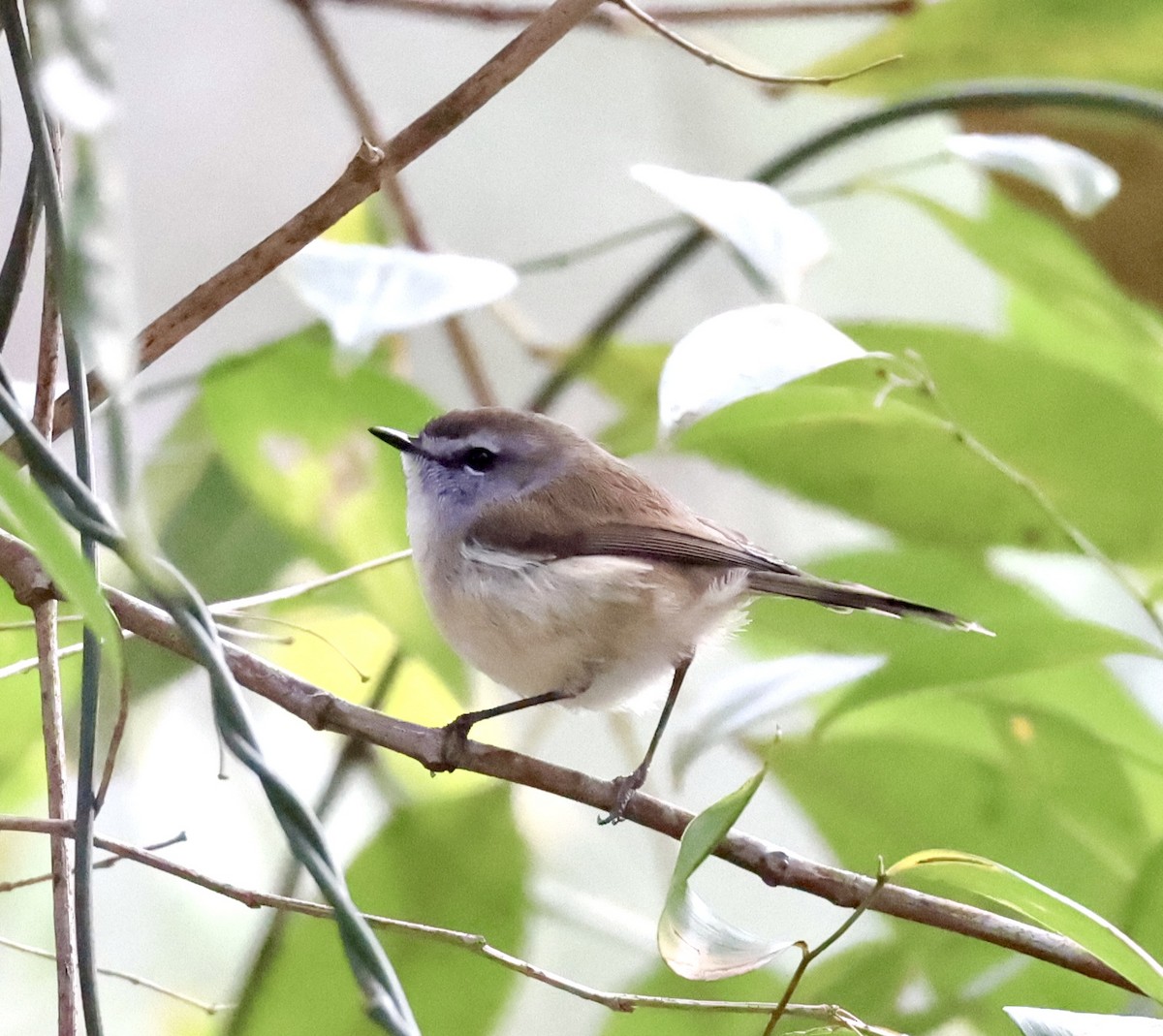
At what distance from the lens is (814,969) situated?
1029mm

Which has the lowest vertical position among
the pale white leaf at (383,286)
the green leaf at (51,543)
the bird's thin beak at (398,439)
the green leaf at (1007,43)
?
the green leaf at (51,543)

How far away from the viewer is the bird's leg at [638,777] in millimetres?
708

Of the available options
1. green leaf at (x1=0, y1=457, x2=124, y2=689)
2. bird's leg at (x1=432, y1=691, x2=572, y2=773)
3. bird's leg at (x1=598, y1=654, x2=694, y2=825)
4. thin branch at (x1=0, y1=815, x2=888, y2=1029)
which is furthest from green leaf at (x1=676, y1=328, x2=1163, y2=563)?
green leaf at (x1=0, y1=457, x2=124, y2=689)

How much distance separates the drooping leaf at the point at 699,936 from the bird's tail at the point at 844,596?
31cm

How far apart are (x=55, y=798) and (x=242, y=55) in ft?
5.36

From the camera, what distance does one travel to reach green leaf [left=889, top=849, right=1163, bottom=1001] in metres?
0.58

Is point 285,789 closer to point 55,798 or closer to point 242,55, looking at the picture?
point 55,798

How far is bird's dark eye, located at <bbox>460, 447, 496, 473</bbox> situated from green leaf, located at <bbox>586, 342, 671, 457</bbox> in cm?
10

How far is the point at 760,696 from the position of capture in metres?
0.87

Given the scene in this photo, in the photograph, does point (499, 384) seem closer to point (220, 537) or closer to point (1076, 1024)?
point (220, 537)

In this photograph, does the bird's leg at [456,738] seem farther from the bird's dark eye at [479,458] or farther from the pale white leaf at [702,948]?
the bird's dark eye at [479,458]

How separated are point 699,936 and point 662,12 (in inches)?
43.5

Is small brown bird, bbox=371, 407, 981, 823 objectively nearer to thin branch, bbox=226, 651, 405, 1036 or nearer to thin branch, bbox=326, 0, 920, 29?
thin branch, bbox=226, 651, 405, 1036

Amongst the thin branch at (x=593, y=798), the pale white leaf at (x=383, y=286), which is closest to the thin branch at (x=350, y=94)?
the pale white leaf at (x=383, y=286)
